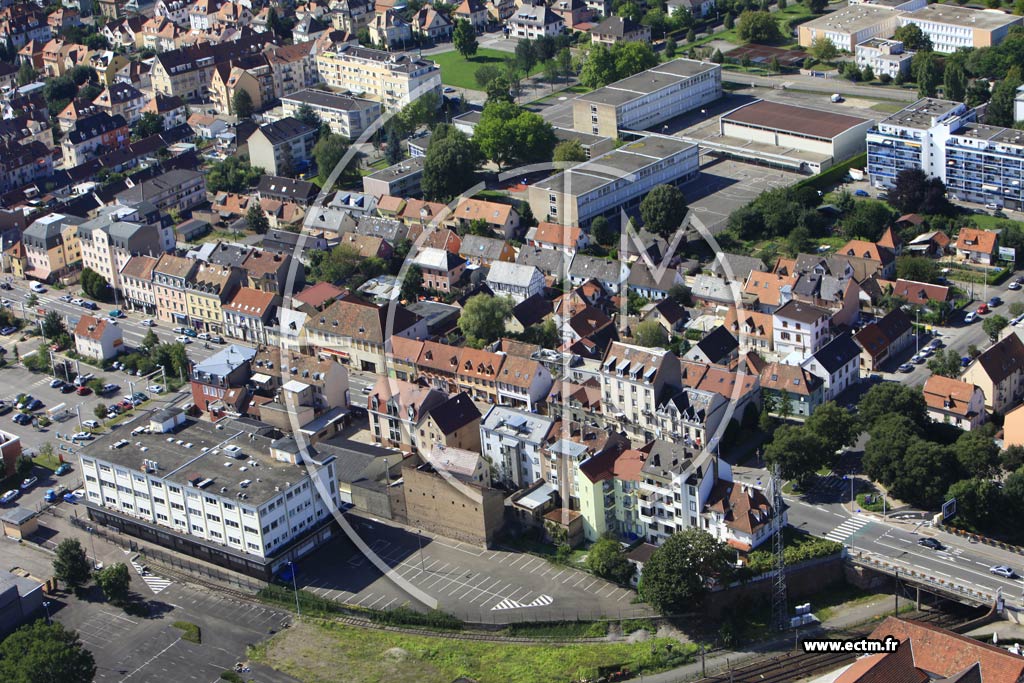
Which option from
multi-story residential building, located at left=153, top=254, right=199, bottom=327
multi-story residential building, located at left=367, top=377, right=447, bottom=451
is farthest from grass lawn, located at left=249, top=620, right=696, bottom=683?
multi-story residential building, located at left=153, top=254, right=199, bottom=327

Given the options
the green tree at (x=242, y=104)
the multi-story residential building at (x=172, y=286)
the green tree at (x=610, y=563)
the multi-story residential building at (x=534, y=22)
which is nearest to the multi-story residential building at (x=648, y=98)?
the multi-story residential building at (x=534, y=22)

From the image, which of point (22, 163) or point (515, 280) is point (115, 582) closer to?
point (515, 280)

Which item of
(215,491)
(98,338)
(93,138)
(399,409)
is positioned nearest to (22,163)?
(93,138)

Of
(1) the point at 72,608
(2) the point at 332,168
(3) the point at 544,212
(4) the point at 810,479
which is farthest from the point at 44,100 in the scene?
(4) the point at 810,479

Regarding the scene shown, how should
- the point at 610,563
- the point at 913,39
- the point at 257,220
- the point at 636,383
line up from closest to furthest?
the point at 610,563 → the point at 636,383 → the point at 257,220 → the point at 913,39

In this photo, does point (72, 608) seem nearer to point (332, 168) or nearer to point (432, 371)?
point (432, 371)
